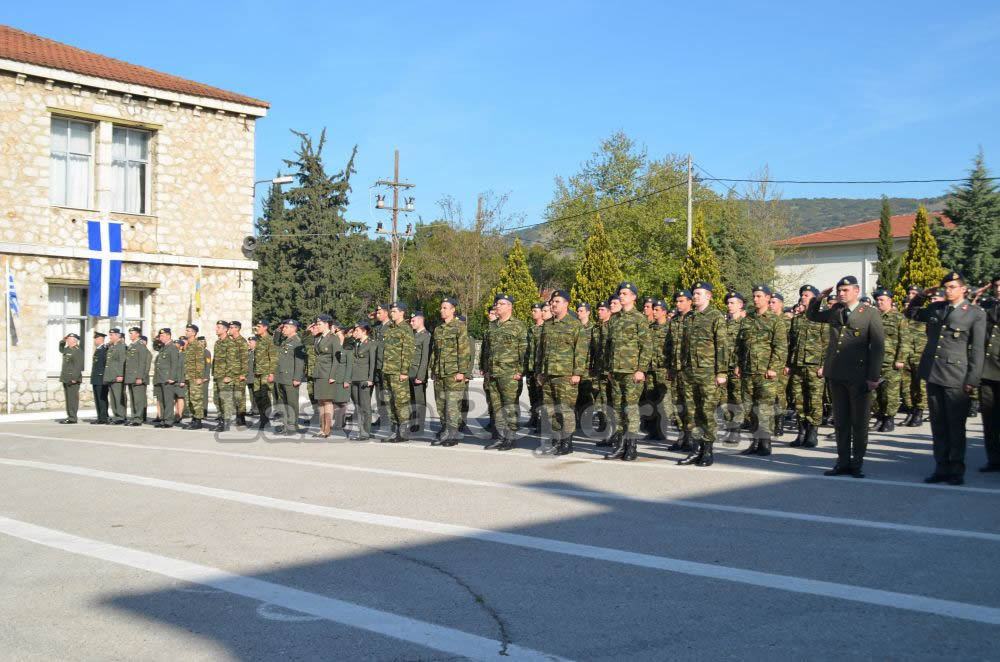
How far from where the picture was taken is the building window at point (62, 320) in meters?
22.3

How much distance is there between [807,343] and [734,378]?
3.87 ft

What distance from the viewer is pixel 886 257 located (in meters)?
50.3

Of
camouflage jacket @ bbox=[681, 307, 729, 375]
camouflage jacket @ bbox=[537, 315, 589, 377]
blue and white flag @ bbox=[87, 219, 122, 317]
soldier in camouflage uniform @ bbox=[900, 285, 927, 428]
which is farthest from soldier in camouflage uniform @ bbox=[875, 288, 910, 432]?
blue and white flag @ bbox=[87, 219, 122, 317]

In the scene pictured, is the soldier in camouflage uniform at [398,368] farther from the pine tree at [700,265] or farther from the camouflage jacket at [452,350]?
the pine tree at [700,265]

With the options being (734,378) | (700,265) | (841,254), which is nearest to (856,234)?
(841,254)

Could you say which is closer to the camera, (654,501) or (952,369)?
(654,501)

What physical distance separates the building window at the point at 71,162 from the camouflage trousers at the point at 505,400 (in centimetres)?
1456

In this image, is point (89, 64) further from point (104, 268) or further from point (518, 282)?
point (518, 282)

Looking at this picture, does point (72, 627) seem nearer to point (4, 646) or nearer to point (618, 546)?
point (4, 646)

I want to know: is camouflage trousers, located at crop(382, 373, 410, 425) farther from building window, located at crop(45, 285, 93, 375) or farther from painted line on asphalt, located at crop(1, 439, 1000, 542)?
building window, located at crop(45, 285, 93, 375)

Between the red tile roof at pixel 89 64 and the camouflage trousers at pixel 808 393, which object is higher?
the red tile roof at pixel 89 64

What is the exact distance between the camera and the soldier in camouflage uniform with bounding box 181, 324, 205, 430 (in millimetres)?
17250

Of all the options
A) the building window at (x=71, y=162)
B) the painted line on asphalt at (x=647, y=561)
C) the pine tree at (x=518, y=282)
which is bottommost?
the painted line on asphalt at (x=647, y=561)

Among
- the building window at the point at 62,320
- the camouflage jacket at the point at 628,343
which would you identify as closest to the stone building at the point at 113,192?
the building window at the point at 62,320
